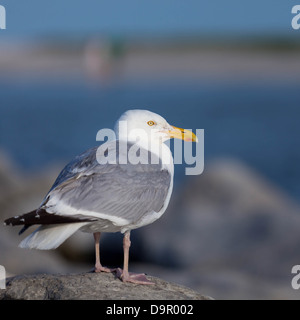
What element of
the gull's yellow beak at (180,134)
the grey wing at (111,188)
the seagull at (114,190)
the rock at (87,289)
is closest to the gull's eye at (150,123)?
the seagull at (114,190)

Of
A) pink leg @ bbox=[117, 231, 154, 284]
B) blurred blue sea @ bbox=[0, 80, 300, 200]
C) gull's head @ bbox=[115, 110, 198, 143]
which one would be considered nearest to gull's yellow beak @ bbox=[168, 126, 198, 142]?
gull's head @ bbox=[115, 110, 198, 143]

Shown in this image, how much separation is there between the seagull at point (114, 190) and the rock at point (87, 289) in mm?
153

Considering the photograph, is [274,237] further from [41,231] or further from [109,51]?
[109,51]

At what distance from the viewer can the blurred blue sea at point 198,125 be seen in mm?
22817

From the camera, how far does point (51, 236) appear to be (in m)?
5.76

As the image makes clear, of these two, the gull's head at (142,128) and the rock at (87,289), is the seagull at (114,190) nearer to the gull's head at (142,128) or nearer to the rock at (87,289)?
the gull's head at (142,128)

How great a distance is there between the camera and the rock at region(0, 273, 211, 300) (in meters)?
6.00

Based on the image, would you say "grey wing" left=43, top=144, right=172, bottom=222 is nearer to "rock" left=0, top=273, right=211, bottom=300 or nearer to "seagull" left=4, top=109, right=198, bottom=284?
"seagull" left=4, top=109, right=198, bottom=284

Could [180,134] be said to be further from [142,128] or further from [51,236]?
[51,236]

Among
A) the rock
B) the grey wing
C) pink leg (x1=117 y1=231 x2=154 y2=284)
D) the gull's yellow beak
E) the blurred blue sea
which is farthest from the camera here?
the blurred blue sea

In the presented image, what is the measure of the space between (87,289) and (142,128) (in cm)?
148

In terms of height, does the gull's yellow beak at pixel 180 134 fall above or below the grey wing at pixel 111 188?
above

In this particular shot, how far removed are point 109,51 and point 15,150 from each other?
48.2 meters
